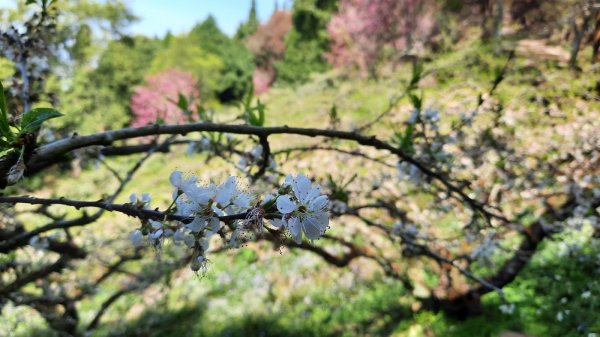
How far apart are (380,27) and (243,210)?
677 inches

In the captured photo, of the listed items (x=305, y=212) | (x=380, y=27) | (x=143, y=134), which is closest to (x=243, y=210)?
(x=305, y=212)

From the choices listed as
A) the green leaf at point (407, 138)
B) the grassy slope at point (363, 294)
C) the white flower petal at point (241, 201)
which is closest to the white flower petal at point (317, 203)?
the white flower petal at point (241, 201)

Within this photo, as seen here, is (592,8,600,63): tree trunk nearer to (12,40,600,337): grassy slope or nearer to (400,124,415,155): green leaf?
(12,40,600,337): grassy slope

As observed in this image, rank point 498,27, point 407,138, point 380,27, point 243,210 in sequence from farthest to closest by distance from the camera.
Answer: point 380,27, point 498,27, point 407,138, point 243,210

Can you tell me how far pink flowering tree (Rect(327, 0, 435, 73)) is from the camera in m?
15.5

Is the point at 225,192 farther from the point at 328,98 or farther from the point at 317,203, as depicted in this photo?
the point at 328,98

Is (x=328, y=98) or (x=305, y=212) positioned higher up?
(x=328, y=98)

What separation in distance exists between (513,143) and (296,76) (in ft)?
59.3

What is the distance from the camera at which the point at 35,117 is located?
2.24ft

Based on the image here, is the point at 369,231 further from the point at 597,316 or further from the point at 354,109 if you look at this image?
the point at 354,109

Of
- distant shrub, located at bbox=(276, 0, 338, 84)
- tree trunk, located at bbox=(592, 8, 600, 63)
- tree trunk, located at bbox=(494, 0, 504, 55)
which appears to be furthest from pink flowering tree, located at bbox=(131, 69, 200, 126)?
tree trunk, located at bbox=(592, 8, 600, 63)

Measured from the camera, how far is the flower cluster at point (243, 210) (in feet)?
2.22

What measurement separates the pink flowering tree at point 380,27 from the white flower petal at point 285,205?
15036mm

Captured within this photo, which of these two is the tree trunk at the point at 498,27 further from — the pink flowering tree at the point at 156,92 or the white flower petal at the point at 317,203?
the pink flowering tree at the point at 156,92
